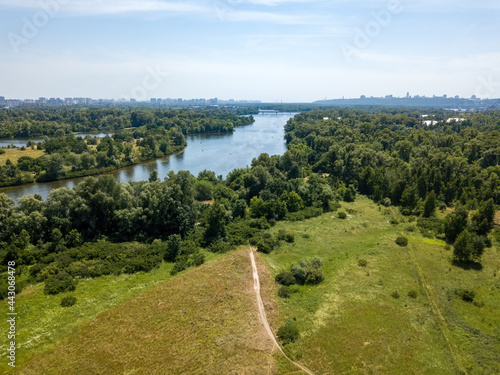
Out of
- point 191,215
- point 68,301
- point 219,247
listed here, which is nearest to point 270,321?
point 219,247

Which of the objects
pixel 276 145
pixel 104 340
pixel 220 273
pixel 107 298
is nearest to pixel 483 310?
pixel 220 273

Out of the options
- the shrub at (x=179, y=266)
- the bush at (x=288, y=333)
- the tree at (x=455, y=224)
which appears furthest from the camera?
the tree at (x=455, y=224)

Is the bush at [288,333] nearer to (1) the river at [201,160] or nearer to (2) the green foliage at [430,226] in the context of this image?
(2) the green foliage at [430,226]

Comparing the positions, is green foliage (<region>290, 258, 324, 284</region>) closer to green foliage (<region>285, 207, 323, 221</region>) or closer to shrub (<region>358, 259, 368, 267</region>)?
shrub (<region>358, 259, 368, 267</region>)

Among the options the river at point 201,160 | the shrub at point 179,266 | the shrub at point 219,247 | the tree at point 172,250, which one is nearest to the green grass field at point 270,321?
the shrub at point 179,266

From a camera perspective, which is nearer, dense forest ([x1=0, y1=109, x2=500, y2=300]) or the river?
dense forest ([x1=0, y1=109, x2=500, y2=300])

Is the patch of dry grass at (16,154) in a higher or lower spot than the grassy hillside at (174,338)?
higher

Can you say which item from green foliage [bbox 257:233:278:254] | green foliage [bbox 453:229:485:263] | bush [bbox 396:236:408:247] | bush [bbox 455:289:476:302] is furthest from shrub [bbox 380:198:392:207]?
green foliage [bbox 257:233:278:254]
